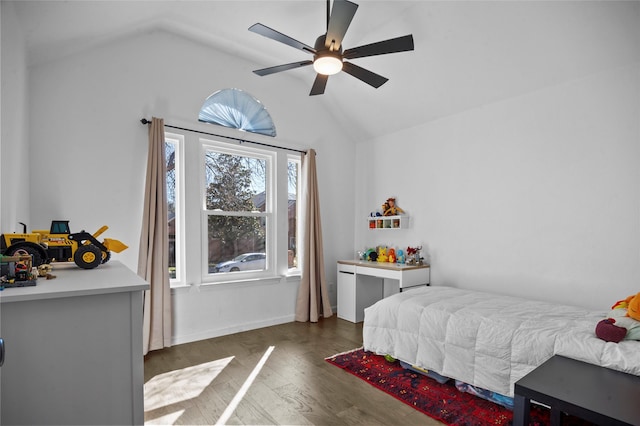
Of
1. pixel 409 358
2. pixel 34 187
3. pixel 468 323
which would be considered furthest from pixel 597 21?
pixel 34 187

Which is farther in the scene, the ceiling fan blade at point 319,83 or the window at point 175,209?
the window at point 175,209

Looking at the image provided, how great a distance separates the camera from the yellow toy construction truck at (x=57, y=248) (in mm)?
1461

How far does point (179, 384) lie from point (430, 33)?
11.4 ft

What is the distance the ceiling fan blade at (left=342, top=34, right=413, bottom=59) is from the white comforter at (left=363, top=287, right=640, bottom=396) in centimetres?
189

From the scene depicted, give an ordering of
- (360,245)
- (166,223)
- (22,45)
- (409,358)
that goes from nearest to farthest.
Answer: (22,45) < (409,358) < (166,223) < (360,245)

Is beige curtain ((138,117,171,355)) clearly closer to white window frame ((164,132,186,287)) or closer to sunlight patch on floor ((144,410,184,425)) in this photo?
white window frame ((164,132,186,287))

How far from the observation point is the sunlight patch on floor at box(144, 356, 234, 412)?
2242 mm

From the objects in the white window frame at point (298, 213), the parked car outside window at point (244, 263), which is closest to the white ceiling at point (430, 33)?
the white window frame at point (298, 213)

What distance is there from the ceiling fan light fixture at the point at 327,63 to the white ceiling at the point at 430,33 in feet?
2.24

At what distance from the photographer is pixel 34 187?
2670 mm

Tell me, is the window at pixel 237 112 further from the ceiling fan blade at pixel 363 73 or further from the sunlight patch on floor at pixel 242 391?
the sunlight patch on floor at pixel 242 391

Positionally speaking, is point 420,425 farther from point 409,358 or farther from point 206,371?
A: point 206,371

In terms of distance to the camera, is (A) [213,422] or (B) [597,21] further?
(B) [597,21]

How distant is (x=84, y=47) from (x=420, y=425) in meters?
3.69
